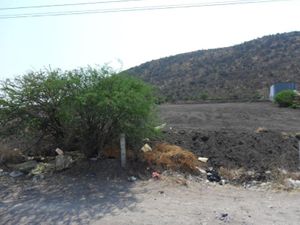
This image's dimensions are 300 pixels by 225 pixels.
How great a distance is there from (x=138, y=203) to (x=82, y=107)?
298 cm

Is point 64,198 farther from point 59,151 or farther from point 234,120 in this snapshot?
point 234,120

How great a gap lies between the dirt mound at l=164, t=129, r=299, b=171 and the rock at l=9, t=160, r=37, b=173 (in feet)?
13.2

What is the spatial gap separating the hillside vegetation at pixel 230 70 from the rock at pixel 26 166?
38.1 meters

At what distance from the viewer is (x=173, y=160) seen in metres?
11.0

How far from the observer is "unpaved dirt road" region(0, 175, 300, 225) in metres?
7.44

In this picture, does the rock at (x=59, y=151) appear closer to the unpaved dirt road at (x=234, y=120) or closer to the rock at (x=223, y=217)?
the rock at (x=223, y=217)

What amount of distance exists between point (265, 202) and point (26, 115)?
602 cm

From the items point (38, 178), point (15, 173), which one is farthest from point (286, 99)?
point (38, 178)

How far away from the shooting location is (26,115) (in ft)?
37.2

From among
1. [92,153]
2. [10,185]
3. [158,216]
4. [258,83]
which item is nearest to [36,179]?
[10,185]

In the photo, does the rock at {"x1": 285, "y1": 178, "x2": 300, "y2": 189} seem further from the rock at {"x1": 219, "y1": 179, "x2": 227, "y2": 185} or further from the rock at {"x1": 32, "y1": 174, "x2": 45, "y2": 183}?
the rock at {"x1": 32, "y1": 174, "x2": 45, "y2": 183}

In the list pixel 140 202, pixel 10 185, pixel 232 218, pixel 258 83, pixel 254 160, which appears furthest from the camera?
pixel 258 83

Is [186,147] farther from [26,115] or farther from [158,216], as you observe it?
[158,216]

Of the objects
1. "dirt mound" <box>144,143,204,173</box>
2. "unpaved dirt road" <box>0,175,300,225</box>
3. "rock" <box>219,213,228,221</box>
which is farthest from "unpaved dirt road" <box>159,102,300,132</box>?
"rock" <box>219,213,228,221</box>
